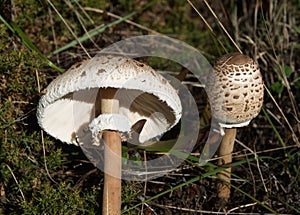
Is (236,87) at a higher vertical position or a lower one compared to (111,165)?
higher

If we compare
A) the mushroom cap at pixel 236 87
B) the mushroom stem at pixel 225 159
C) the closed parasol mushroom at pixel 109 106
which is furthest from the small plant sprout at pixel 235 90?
the closed parasol mushroom at pixel 109 106

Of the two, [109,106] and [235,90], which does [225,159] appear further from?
[109,106]

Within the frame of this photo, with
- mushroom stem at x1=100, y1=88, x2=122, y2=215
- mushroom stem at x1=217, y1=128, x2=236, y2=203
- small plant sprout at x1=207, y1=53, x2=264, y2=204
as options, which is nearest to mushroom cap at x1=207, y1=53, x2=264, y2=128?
small plant sprout at x1=207, y1=53, x2=264, y2=204

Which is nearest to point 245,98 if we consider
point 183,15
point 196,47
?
point 196,47

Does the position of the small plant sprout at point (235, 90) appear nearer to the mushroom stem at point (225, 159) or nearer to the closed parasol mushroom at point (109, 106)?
the mushroom stem at point (225, 159)

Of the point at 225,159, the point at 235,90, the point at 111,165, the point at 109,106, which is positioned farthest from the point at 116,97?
the point at 225,159

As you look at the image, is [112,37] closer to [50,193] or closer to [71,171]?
[71,171]
